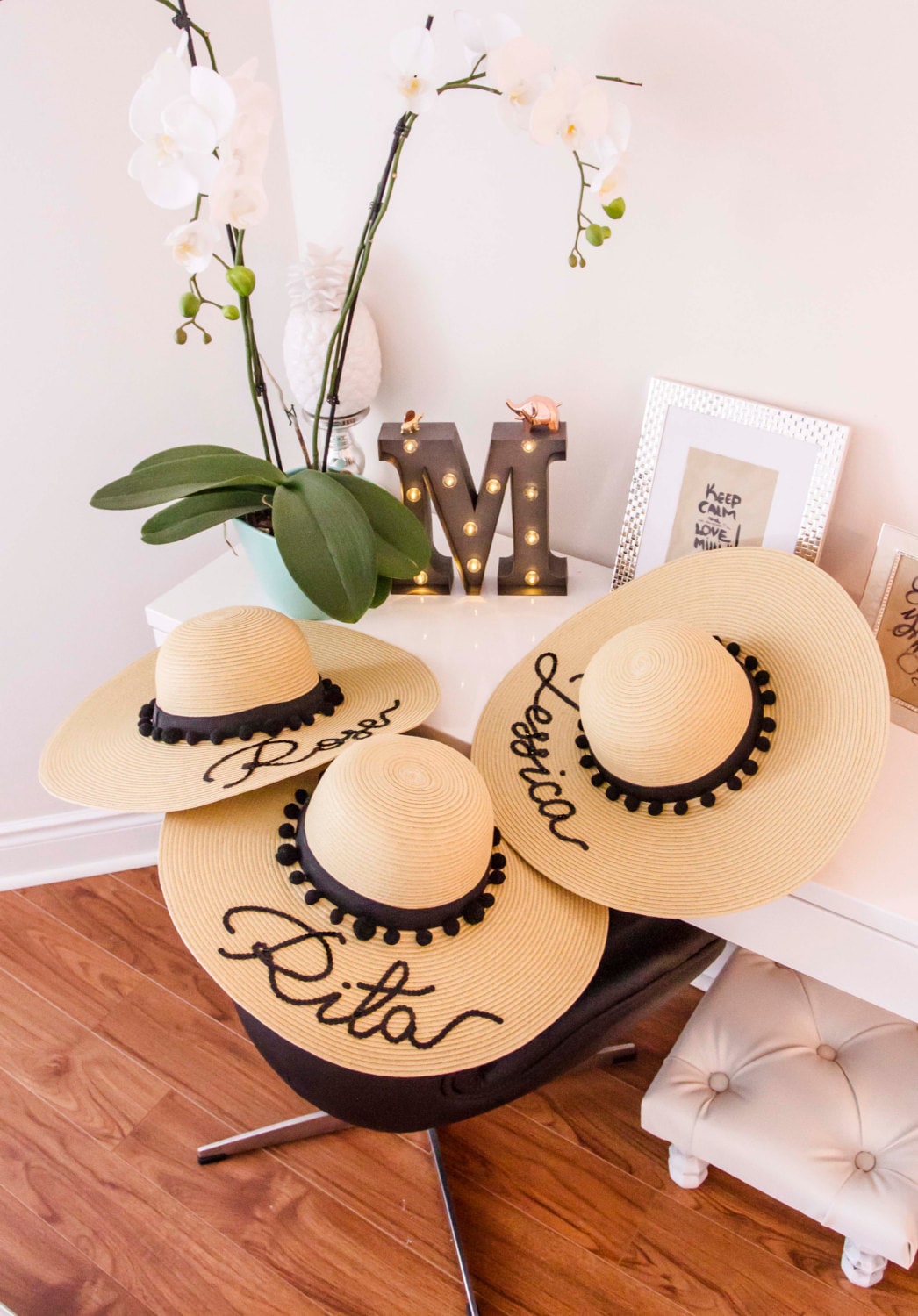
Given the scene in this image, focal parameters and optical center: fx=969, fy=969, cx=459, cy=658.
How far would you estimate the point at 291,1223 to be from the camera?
1365 mm

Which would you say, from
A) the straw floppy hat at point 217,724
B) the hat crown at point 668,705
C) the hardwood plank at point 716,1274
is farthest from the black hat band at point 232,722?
the hardwood plank at point 716,1274

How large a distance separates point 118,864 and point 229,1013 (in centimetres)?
42

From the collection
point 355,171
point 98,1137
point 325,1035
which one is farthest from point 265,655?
point 98,1137

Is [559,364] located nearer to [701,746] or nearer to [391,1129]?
[701,746]

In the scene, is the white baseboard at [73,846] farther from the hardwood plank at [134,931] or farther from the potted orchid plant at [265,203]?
the potted orchid plant at [265,203]

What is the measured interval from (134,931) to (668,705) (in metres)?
1.23

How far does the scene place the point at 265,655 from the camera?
1041 millimetres

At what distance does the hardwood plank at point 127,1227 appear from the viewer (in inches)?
50.9

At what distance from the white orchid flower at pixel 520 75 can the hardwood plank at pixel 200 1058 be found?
138 centimetres

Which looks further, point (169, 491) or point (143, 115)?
point (169, 491)

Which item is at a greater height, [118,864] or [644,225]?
[644,225]

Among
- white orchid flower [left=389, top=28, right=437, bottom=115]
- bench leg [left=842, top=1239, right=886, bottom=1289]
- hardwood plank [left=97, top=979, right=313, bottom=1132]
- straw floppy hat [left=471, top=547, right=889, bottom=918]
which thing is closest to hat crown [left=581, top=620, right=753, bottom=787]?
straw floppy hat [left=471, top=547, right=889, bottom=918]

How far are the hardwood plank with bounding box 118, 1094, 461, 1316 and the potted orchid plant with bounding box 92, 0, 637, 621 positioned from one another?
2.85 feet

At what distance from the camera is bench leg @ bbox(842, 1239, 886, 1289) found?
1.24m
